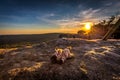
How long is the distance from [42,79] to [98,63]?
3049 millimetres

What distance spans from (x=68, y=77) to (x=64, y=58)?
140 cm

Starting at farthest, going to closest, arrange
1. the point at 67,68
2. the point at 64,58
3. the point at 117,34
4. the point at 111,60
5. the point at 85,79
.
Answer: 1. the point at 117,34
2. the point at 111,60
3. the point at 64,58
4. the point at 67,68
5. the point at 85,79

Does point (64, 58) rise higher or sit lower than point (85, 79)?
higher

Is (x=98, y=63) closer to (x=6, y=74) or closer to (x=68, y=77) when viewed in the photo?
(x=68, y=77)

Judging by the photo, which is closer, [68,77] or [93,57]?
[68,77]

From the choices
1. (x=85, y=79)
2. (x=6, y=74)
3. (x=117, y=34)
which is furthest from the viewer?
(x=117, y=34)

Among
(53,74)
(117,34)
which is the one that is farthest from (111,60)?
(117,34)

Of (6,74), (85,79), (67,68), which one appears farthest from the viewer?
(67,68)

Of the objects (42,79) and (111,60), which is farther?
(111,60)

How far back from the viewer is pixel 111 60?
21.7 feet

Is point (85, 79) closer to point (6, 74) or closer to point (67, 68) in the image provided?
point (67, 68)

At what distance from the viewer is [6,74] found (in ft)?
16.6

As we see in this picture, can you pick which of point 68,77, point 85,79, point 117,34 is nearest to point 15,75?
point 68,77

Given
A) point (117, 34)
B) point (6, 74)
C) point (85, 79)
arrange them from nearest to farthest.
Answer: point (85, 79), point (6, 74), point (117, 34)
